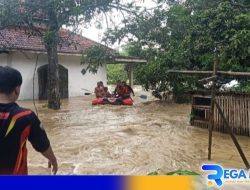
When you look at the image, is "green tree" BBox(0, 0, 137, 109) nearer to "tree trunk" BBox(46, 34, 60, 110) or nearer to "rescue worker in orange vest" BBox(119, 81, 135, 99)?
"tree trunk" BBox(46, 34, 60, 110)

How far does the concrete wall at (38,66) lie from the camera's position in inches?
698

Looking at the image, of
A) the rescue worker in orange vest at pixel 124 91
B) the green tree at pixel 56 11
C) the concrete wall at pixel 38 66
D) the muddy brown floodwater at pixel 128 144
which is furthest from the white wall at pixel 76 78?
the green tree at pixel 56 11

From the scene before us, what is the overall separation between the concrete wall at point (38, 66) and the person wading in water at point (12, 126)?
1500cm

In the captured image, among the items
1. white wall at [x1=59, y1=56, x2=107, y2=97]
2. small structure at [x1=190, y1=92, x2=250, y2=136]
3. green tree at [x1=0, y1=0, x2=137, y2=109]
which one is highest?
green tree at [x1=0, y1=0, x2=137, y2=109]

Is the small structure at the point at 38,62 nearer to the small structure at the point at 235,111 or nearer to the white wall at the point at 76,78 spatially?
the white wall at the point at 76,78

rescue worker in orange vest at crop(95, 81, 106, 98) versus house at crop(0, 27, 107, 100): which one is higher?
house at crop(0, 27, 107, 100)

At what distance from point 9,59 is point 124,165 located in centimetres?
1222

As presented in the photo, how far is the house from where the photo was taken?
56.5 ft

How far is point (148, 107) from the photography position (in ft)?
53.7

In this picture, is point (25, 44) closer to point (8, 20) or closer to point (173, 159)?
point (8, 20)

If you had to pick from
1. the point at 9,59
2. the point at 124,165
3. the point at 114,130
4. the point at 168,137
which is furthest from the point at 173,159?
the point at 9,59

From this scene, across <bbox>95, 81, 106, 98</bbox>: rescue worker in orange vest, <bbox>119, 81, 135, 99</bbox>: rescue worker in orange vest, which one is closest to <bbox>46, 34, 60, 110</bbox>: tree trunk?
<bbox>119, 81, 135, 99</bbox>: rescue worker in orange vest

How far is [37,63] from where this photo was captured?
61.1 ft

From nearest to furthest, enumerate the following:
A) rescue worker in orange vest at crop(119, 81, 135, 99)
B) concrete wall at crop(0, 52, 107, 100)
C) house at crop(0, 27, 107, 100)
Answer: rescue worker in orange vest at crop(119, 81, 135, 99) < house at crop(0, 27, 107, 100) < concrete wall at crop(0, 52, 107, 100)
